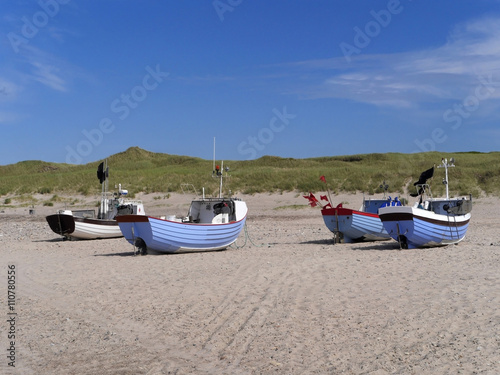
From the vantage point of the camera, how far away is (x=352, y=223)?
19422 millimetres

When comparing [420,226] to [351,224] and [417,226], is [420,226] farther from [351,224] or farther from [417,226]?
[351,224]

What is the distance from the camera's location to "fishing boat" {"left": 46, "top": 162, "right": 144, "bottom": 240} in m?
22.7

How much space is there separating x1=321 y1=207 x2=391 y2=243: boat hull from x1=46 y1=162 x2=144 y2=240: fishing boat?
8.06 m

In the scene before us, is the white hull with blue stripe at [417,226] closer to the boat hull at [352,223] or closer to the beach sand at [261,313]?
the beach sand at [261,313]

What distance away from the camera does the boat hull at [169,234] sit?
55.3ft

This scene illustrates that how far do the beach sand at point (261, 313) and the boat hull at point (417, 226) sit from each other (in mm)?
571

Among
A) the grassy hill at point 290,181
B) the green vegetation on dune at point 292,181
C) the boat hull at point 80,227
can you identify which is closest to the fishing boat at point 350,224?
the boat hull at point 80,227

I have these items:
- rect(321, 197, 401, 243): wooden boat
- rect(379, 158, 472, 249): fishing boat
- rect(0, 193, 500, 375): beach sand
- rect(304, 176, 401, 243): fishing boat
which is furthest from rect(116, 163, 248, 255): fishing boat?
rect(379, 158, 472, 249): fishing boat

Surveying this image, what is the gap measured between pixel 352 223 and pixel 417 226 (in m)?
2.96

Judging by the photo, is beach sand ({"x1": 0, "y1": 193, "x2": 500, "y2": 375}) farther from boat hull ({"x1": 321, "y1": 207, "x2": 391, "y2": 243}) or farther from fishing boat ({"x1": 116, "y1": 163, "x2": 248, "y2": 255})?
boat hull ({"x1": 321, "y1": 207, "x2": 391, "y2": 243})

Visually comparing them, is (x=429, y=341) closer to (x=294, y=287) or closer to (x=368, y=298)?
(x=368, y=298)

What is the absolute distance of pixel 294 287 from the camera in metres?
11.4

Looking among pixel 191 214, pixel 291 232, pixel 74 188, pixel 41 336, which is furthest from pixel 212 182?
pixel 41 336

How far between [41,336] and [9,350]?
27.4 inches
